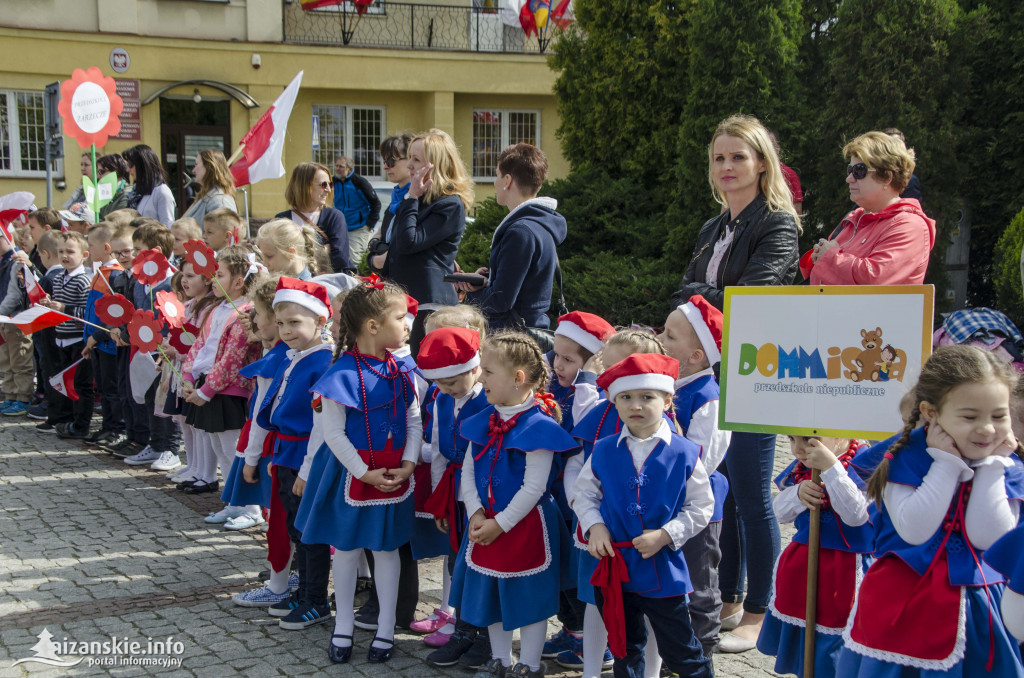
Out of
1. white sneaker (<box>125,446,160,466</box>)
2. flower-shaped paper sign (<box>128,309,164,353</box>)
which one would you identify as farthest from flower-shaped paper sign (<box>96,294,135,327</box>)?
white sneaker (<box>125,446,160,466</box>)

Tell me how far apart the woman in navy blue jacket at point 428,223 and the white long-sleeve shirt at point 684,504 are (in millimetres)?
2439

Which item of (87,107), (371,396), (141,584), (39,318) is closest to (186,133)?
(87,107)

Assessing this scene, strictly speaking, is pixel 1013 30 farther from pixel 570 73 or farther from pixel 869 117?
pixel 570 73

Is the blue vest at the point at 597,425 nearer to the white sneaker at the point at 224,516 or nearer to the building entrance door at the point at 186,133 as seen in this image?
the white sneaker at the point at 224,516

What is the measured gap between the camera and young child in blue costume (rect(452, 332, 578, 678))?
358cm

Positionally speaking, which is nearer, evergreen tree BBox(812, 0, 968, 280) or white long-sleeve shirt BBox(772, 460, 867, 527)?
white long-sleeve shirt BBox(772, 460, 867, 527)

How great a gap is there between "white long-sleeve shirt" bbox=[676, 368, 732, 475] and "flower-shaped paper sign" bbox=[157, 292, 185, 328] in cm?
392

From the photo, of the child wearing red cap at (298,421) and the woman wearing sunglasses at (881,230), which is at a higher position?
the woman wearing sunglasses at (881,230)

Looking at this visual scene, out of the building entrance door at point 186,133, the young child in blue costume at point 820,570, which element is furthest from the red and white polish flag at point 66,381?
the building entrance door at point 186,133

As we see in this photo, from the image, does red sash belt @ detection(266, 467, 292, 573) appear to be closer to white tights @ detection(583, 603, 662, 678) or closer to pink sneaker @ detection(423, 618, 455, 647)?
pink sneaker @ detection(423, 618, 455, 647)

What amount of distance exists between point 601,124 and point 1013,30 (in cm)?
415

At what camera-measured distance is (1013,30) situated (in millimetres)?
8383

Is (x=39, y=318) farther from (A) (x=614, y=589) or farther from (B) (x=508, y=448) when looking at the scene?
(A) (x=614, y=589)

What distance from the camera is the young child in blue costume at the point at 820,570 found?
3.07 meters
